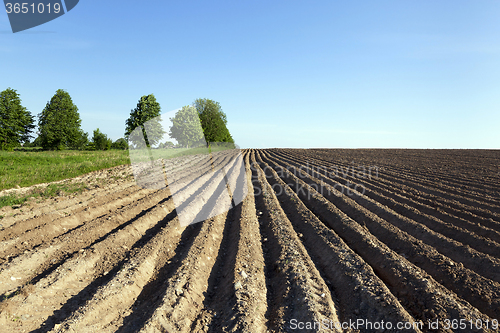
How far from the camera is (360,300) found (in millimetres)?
4188

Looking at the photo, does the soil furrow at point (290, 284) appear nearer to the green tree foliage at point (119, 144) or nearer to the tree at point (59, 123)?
the tree at point (59, 123)

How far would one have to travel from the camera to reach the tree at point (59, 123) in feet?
130

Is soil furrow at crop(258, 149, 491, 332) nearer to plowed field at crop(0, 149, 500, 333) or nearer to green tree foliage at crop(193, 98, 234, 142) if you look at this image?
plowed field at crop(0, 149, 500, 333)

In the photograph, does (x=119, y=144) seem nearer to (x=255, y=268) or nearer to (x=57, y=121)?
(x=57, y=121)

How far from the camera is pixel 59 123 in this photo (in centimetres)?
4034

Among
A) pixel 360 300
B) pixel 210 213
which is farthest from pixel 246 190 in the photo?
pixel 360 300

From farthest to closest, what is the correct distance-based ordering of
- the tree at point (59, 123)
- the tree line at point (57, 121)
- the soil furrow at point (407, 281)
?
the tree at point (59, 123), the tree line at point (57, 121), the soil furrow at point (407, 281)

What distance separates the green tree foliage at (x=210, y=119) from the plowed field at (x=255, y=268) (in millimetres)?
47037

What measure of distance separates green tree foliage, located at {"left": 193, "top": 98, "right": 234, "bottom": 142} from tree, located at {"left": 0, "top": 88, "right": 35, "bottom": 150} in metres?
27.8

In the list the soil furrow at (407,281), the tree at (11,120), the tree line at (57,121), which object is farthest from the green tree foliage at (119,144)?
the soil furrow at (407,281)

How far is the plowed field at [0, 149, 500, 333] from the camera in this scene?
377 cm

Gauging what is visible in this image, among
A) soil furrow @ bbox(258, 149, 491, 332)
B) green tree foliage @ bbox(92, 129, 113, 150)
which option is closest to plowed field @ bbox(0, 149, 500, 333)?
soil furrow @ bbox(258, 149, 491, 332)

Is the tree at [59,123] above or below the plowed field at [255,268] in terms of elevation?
above

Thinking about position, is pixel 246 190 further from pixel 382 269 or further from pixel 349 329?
pixel 349 329
